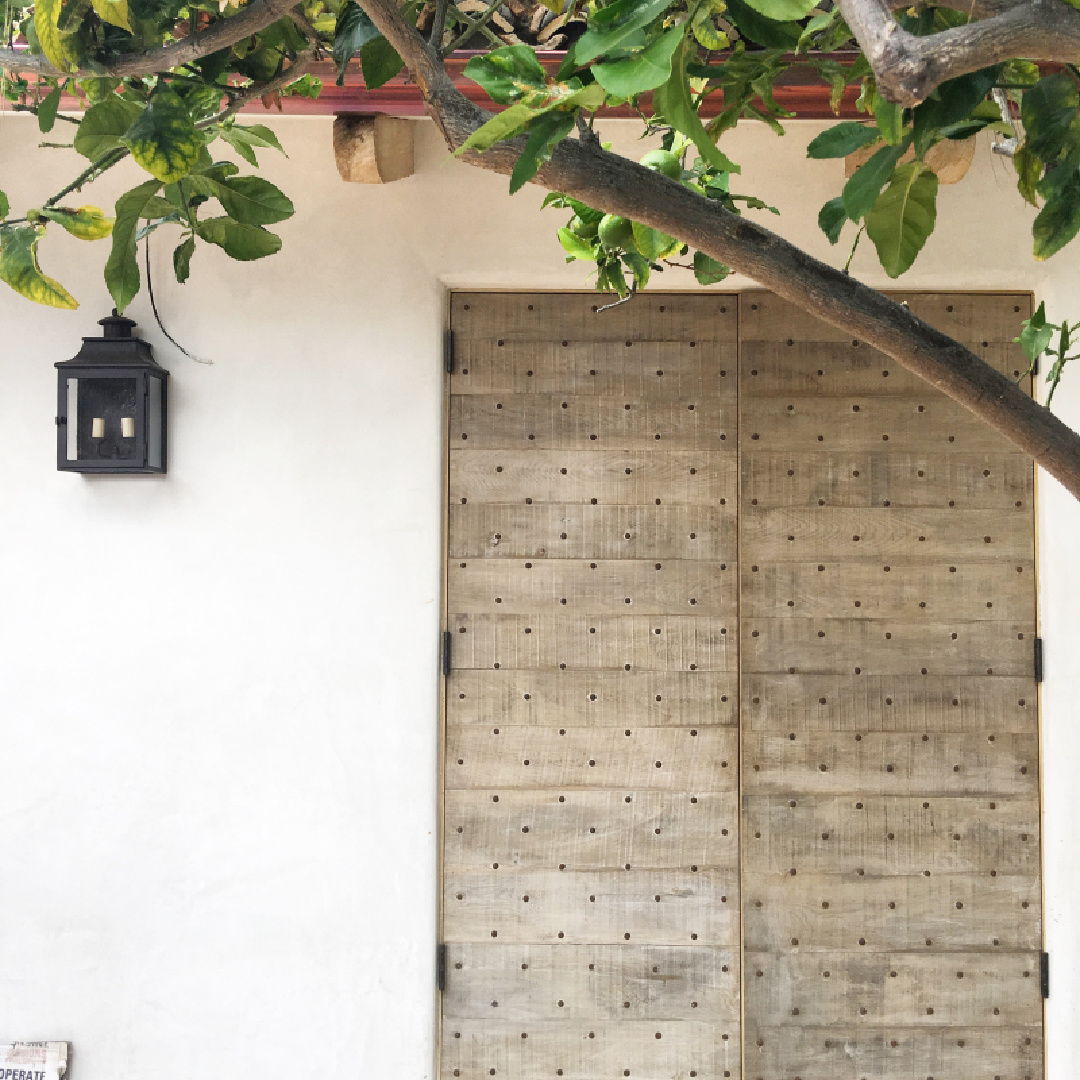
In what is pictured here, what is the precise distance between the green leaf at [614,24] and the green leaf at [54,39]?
1.73ft

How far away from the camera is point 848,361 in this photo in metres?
2.57

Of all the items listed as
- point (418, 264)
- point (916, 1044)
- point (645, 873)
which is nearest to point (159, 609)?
point (418, 264)

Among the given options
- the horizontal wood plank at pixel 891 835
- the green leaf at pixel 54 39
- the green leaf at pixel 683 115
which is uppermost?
the green leaf at pixel 54 39

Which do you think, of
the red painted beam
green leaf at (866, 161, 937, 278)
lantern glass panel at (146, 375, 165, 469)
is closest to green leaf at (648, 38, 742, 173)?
green leaf at (866, 161, 937, 278)

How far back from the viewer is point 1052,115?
2.50ft

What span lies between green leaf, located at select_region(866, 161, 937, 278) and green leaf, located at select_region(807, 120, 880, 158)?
0.04 m

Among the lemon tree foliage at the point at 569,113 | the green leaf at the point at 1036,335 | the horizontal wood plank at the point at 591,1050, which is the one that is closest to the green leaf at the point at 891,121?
the lemon tree foliage at the point at 569,113

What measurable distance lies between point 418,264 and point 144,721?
52.0 inches

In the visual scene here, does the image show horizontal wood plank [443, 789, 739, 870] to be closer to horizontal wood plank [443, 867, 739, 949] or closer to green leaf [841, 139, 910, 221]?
horizontal wood plank [443, 867, 739, 949]

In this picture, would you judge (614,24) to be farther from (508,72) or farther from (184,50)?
(184,50)

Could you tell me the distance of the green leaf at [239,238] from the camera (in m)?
0.93

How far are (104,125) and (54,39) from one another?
3.8 inches

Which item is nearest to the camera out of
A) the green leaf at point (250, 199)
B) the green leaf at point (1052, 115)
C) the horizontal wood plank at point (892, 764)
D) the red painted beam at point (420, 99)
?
the green leaf at point (1052, 115)

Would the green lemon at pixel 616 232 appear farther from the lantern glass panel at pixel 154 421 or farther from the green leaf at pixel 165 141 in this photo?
the lantern glass panel at pixel 154 421
